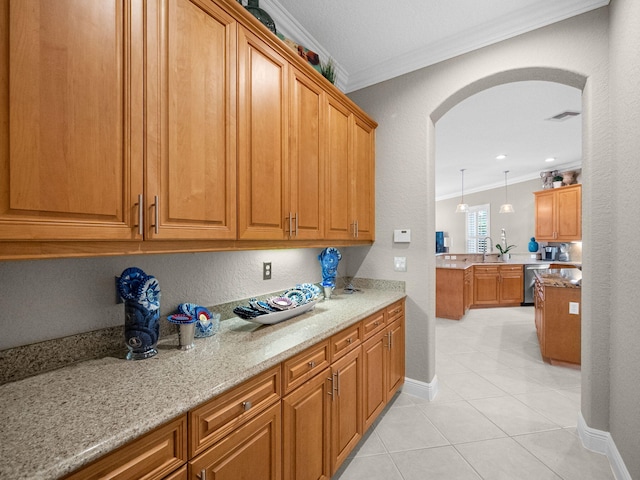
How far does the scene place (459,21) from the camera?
2094 millimetres

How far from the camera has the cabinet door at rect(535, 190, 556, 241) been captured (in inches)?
235

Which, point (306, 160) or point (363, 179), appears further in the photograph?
point (363, 179)

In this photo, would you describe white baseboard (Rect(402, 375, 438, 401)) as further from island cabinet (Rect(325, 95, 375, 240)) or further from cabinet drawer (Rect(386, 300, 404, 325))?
island cabinet (Rect(325, 95, 375, 240))

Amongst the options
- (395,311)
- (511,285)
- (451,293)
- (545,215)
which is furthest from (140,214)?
(545,215)

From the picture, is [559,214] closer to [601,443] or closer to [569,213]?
[569,213]

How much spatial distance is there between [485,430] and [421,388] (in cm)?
53

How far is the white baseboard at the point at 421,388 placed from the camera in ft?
8.04

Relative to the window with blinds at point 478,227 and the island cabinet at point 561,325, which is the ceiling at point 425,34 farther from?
the window with blinds at point 478,227

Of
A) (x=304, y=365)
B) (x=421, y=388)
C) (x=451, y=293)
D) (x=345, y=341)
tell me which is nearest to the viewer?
(x=304, y=365)

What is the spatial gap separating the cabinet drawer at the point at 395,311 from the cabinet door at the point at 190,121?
4.67 feet

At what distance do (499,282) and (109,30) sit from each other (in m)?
6.71

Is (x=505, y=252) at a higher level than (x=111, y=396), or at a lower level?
higher

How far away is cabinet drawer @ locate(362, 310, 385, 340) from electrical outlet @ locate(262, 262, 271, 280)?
71 centimetres

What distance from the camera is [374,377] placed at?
2000 millimetres
